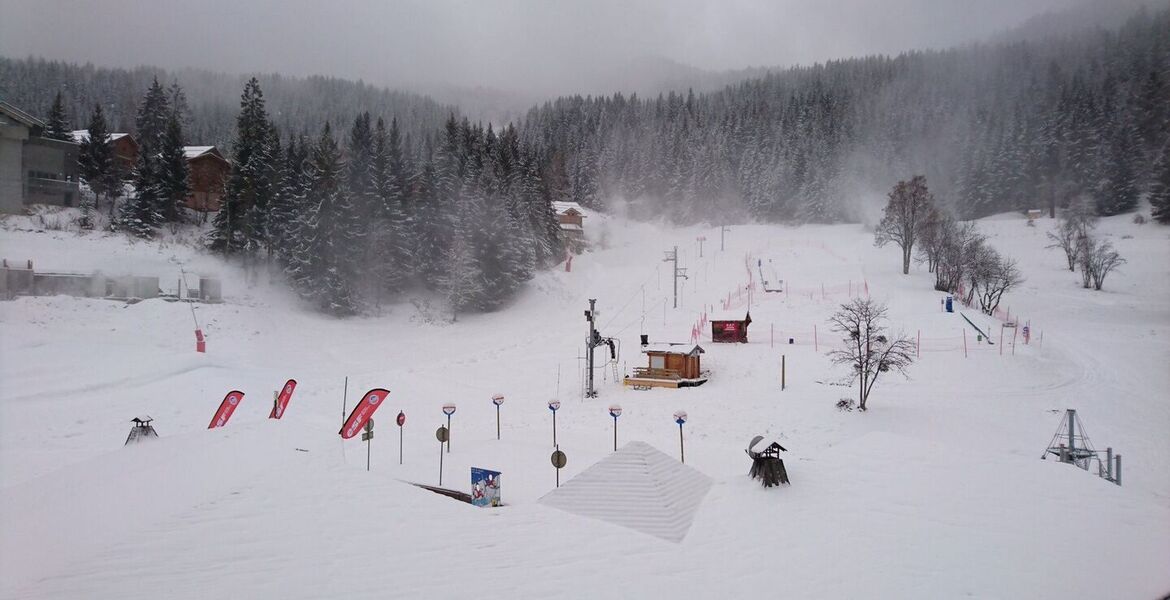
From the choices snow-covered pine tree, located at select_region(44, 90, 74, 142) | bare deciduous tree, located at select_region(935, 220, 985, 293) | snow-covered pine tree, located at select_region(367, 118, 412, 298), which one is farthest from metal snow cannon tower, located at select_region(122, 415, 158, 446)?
bare deciduous tree, located at select_region(935, 220, 985, 293)

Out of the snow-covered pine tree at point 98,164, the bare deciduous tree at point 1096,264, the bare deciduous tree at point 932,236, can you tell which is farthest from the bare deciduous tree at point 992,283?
the snow-covered pine tree at point 98,164

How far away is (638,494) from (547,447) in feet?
30.1

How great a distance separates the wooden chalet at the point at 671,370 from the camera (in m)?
26.4

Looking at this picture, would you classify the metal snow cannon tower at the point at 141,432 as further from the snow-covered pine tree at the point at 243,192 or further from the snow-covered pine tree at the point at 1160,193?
the snow-covered pine tree at the point at 1160,193

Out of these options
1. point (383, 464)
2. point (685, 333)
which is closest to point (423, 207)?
point (685, 333)

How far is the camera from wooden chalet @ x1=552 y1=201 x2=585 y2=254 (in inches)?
2559

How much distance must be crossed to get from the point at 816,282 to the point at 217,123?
9658 centimetres

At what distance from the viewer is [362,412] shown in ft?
51.8

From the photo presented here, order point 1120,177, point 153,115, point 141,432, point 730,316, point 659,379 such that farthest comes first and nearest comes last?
point 1120,177, point 153,115, point 730,316, point 659,379, point 141,432

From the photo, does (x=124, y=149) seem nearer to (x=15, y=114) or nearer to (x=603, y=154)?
(x=15, y=114)

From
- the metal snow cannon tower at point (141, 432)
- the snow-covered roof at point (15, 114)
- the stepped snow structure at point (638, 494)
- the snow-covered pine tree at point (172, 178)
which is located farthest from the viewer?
the snow-covered pine tree at point (172, 178)

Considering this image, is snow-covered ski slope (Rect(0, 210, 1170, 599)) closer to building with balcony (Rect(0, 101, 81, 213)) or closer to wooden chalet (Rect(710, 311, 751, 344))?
wooden chalet (Rect(710, 311, 751, 344))

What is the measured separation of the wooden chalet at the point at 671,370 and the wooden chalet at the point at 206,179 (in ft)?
119

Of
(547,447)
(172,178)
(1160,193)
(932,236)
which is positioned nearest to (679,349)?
(547,447)
